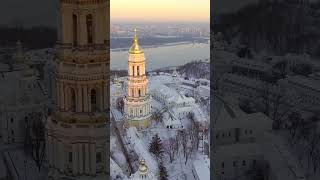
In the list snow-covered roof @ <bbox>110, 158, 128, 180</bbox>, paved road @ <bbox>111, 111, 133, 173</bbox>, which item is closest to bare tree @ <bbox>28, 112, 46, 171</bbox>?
snow-covered roof @ <bbox>110, 158, 128, 180</bbox>

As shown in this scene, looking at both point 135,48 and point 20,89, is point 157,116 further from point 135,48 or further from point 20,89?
point 20,89

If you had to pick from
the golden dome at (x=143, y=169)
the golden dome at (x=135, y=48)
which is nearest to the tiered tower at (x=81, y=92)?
the golden dome at (x=143, y=169)

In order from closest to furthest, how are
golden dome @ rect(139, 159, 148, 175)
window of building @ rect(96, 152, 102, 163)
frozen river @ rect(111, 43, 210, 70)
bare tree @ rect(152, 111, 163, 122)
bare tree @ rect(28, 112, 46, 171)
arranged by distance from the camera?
bare tree @ rect(28, 112, 46, 171) → window of building @ rect(96, 152, 102, 163) → golden dome @ rect(139, 159, 148, 175) → frozen river @ rect(111, 43, 210, 70) → bare tree @ rect(152, 111, 163, 122)

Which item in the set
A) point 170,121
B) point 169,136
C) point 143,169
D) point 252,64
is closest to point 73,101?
point 252,64

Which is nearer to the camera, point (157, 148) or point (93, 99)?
point (93, 99)

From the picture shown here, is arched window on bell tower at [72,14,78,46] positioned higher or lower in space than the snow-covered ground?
higher

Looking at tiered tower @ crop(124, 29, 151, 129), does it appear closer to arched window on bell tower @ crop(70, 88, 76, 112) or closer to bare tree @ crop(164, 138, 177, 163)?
bare tree @ crop(164, 138, 177, 163)

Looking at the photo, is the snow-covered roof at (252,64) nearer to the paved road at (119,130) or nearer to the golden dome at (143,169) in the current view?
the golden dome at (143,169)
